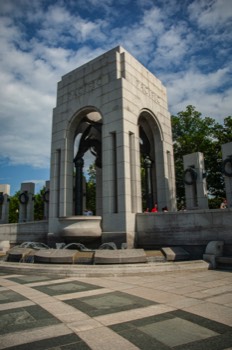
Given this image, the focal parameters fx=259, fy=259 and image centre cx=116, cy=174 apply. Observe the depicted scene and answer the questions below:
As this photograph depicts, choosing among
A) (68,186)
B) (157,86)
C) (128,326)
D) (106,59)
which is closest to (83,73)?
(106,59)

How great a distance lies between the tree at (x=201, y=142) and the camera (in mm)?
32438

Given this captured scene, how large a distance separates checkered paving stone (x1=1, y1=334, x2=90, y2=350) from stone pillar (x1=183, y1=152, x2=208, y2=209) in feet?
54.6

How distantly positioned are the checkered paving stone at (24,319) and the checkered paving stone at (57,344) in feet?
2.24

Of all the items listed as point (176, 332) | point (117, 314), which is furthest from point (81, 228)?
point (176, 332)

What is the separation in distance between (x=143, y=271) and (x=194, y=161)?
12.6m

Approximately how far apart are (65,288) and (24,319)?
2751 millimetres

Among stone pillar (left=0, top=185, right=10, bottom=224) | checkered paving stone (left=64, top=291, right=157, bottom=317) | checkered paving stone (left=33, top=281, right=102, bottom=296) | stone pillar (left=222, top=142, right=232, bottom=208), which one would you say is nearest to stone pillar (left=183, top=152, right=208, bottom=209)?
stone pillar (left=222, top=142, right=232, bottom=208)

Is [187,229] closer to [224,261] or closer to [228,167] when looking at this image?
A: [224,261]

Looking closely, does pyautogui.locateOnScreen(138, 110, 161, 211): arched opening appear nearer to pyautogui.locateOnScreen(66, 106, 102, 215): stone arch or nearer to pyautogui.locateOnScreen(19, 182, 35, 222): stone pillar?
pyautogui.locateOnScreen(66, 106, 102, 215): stone arch

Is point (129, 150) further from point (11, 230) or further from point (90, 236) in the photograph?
point (11, 230)

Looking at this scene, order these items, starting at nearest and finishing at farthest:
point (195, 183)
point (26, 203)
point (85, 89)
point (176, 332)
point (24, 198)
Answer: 1. point (176, 332)
2. point (85, 89)
3. point (195, 183)
4. point (24, 198)
5. point (26, 203)

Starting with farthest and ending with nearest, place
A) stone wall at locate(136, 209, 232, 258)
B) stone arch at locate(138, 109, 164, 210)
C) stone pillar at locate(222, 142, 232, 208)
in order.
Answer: stone arch at locate(138, 109, 164, 210)
stone pillar at locate(222, 142, 232, 208)
stone wall at locate(136, 209, 232, 258)

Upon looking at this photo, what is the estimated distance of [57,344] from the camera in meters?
3.78

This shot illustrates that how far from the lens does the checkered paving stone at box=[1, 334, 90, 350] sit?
3.68m
